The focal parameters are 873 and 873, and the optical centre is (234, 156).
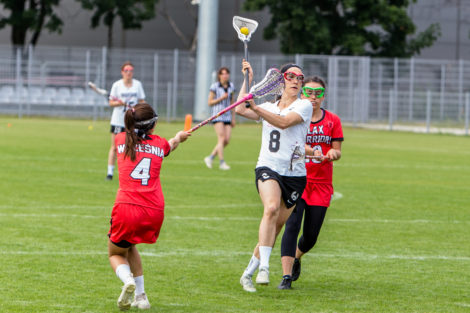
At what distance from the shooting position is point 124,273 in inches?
264

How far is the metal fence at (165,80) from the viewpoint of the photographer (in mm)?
41594

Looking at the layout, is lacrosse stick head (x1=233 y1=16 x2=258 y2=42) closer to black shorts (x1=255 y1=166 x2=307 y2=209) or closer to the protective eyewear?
the protective eyewear

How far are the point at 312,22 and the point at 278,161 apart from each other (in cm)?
4011

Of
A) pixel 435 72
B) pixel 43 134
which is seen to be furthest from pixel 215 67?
pixel 43 134

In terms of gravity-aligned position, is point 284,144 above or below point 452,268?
above

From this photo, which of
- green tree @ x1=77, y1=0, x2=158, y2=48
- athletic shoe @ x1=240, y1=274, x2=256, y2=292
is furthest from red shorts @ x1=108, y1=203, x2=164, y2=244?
green tree @ x1=77, y1=0, x2=158, y2=48

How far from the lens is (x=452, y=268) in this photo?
9.08 meters

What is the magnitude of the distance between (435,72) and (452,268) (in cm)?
3433

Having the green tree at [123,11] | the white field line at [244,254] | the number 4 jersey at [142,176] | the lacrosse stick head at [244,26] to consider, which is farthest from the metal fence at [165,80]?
the number 4 jersey at [142,176]

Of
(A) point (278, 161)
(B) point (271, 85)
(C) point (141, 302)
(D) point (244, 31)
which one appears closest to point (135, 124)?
(C) point (141, 302)

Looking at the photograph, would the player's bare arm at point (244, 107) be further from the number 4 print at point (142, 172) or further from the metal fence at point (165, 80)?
the metal fence at point (165, 80)

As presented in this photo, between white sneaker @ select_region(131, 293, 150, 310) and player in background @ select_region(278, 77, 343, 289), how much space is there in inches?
63.0

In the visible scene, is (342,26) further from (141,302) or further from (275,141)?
(141,302)

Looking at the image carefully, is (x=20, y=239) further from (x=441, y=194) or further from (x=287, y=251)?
(x=441, y=194)
